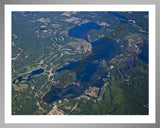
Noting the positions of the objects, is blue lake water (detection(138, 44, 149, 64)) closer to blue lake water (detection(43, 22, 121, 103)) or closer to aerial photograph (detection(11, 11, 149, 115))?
aerial photograph (detection(11, 11, 149, 115))

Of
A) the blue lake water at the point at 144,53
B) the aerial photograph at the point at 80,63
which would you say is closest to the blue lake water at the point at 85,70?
the aerial photograph at the point at 80,63

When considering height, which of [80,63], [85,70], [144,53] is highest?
[144,53]

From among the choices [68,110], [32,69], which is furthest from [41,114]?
[32,69]

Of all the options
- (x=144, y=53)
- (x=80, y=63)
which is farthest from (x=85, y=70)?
(x=144, y=53)

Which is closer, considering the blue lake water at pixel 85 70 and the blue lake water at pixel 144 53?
the blue lake water at pixel 85 70

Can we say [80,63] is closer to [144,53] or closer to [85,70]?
[85,70]

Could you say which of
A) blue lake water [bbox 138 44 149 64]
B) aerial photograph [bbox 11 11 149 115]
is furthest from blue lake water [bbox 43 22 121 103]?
blue lake water [bbox 138 44 149 64]

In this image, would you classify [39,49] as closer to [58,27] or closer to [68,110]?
[58,27]

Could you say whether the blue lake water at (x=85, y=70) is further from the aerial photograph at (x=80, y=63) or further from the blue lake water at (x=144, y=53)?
the blue lake water at (x=144, y=53)
